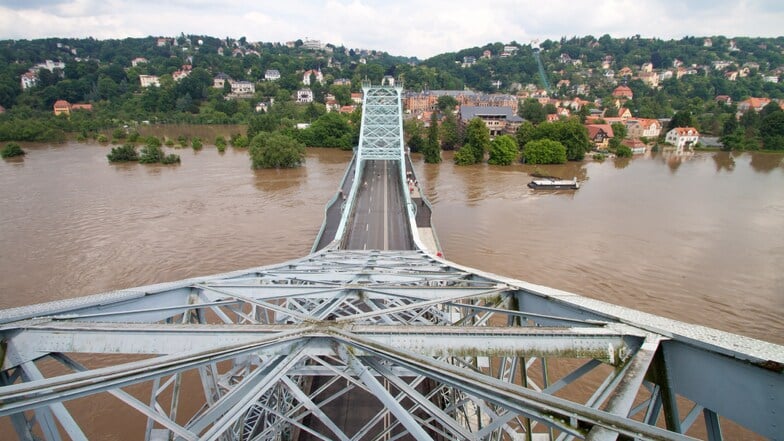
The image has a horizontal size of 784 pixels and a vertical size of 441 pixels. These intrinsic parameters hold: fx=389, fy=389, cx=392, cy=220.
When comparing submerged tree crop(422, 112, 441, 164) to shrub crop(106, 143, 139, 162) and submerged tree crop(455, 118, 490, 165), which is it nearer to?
submerged tree crop(455, 118, 490, 165)

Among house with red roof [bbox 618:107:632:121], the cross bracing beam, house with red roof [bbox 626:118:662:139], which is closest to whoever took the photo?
the cross bracing beam

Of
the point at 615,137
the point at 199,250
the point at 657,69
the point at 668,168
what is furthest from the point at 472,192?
the point at 657,69

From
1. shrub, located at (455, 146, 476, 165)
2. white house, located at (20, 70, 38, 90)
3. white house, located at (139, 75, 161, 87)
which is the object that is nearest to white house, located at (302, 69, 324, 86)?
white house, located at (139, 75, 161, 87)

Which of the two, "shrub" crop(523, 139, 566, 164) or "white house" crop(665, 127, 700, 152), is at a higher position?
"white house" crop(665, 127, 700, 152)

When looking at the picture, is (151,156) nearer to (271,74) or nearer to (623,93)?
(271,74)

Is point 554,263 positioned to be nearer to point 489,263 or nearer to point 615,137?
point 489,263

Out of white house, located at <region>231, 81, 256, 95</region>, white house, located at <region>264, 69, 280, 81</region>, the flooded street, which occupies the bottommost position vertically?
the flooded street

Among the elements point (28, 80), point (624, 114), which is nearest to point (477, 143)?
point (624, 114)
